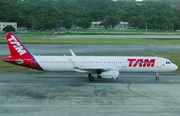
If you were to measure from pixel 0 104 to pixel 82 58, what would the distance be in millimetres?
15084

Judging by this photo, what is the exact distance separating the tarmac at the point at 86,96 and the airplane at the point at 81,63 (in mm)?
1799

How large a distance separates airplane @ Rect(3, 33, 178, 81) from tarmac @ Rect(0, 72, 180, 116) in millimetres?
1799

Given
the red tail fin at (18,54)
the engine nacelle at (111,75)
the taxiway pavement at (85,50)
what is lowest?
the engine nacelle at (111,75)

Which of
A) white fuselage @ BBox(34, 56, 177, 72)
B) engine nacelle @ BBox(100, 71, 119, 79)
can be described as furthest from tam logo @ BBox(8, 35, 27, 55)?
engine nacelle @ BBox(100, 71, 119, 79)

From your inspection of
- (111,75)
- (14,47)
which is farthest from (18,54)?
(111,75)

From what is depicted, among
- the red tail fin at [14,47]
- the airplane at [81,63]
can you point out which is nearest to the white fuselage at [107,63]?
the airplane at [81,63]

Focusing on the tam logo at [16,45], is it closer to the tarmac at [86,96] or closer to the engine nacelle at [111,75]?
the tarmac at [86,96]

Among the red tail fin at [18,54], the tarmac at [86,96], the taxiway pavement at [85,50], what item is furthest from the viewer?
the taxiway pavement at [85,50]

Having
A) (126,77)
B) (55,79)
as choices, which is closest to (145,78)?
(126,77)

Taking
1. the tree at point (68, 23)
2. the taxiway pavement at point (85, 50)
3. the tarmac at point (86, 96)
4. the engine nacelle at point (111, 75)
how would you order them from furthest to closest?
the tree at point (68, 23) → the taxiway pavement at point (85, 50) → the engine nacelle at point (111, 75) → the tarmac at point (86, 96)

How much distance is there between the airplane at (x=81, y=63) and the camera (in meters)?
35.3

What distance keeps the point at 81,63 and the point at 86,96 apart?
30.0 feet

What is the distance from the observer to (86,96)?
90.8 feet

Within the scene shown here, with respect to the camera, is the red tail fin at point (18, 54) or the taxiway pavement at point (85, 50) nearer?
the red tail fin at point (18, 54)
